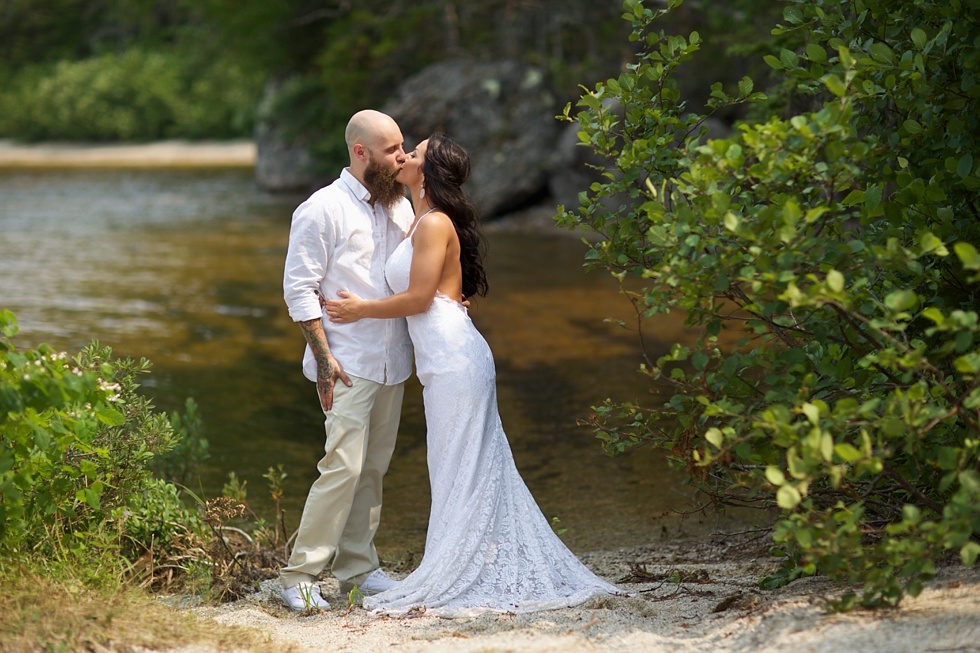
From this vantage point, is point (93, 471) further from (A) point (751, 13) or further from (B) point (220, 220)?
(B) point (220, 220)

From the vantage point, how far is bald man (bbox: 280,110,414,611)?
464 cm

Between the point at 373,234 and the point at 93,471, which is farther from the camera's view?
the point at 373,234

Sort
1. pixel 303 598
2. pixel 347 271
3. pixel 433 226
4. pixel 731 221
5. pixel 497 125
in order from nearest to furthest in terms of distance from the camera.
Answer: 1. pixel 731 221
2. pixel 303 598
3. pixel 433 226
4. pixel 347 271
5. pixel 497 125

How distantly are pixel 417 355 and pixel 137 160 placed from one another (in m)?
33.8

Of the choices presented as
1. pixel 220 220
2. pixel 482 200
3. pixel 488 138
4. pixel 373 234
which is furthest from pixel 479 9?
pixel 373 234

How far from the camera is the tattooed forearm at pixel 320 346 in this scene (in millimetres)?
4660

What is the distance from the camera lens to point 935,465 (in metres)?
3.61

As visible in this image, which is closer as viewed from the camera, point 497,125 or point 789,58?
point 789,58

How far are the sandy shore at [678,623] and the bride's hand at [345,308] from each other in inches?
49.2

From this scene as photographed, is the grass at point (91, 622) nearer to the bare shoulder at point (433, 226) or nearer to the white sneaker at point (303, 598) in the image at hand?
the white sneaker at point (303, 598)

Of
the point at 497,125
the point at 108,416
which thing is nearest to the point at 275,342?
the point at 108,416

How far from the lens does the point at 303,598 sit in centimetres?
449

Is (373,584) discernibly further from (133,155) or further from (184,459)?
(133,155)

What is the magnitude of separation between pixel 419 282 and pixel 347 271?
36cm
